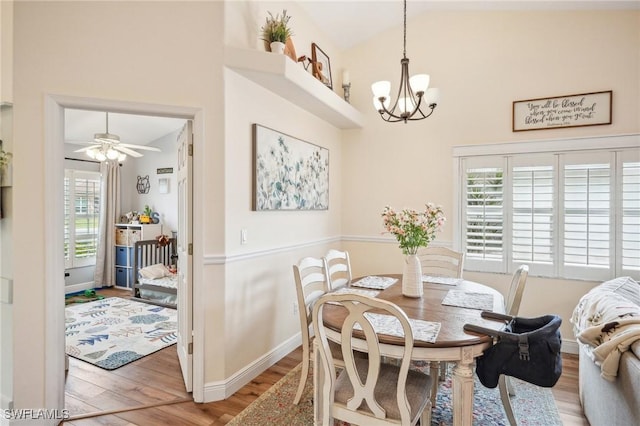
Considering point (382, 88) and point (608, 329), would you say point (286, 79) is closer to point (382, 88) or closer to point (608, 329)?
point (382, 88)

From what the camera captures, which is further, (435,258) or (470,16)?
(470,16)

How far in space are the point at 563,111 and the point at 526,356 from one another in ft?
9.05

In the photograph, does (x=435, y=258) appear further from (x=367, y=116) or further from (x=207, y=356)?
(x=207, y=356)

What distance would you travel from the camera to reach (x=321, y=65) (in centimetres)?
365

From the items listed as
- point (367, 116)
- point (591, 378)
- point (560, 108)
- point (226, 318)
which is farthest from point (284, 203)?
point (560, 108)

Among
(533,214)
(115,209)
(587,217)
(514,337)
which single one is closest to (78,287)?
(115,209)

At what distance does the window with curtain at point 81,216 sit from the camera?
18.4 ft

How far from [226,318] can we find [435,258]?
2.05 meters

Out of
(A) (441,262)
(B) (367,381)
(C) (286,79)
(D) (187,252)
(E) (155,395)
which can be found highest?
(C) (286,79)

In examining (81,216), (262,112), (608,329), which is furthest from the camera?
(81,216)

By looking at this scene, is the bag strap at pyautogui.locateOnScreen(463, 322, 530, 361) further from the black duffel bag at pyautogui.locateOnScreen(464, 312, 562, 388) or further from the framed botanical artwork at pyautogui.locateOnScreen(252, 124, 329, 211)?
the framed botanical artwork at pyautogui.locateOnScreen(252, 124, 329, 211)

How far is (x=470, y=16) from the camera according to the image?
12.0 ft

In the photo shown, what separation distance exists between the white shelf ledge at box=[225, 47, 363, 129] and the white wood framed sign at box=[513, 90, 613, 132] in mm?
1787

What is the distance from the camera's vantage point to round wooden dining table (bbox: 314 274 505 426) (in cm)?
159
